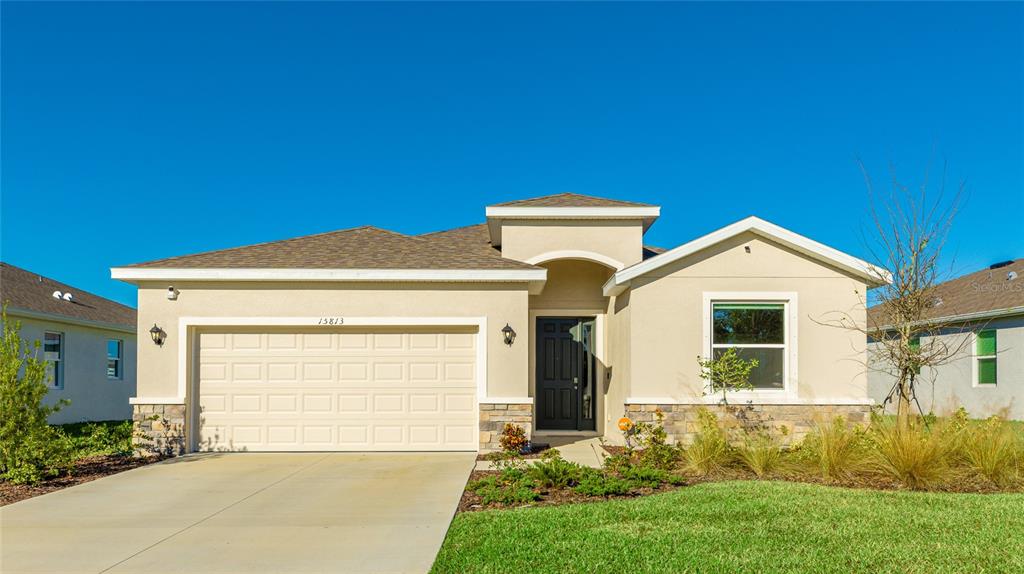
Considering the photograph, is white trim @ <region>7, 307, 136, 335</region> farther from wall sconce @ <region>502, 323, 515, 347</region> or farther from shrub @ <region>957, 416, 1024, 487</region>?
shrub @ <region>957, 416, 1024, 487</region>

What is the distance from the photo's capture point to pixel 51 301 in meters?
17.5

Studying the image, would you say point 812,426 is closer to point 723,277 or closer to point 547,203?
point 723,277

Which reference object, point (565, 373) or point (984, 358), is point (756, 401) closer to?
point (565, 373)

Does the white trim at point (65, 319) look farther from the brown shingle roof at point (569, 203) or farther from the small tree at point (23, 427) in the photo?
the brown shingle roof at point (569, 203)

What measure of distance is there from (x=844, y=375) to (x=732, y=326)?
6.48 feet

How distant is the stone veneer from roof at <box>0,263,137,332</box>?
35.6 ft

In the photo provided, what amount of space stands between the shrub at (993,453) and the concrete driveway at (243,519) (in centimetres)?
606

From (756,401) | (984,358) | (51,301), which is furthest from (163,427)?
(984,358)

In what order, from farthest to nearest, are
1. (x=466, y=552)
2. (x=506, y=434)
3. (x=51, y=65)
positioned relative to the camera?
(x=51, y=65) → (x=506, y=434) → (x=466, y=552)

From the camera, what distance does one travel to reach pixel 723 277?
1162 centimetres

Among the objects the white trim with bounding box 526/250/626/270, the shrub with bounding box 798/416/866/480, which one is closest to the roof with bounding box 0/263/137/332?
the white trim with bounding box 526/250/626/270

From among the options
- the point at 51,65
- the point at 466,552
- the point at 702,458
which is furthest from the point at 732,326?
the point at 51,65

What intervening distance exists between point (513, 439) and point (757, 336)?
438 centimetres

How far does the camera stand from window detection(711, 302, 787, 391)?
1156 centimetres
